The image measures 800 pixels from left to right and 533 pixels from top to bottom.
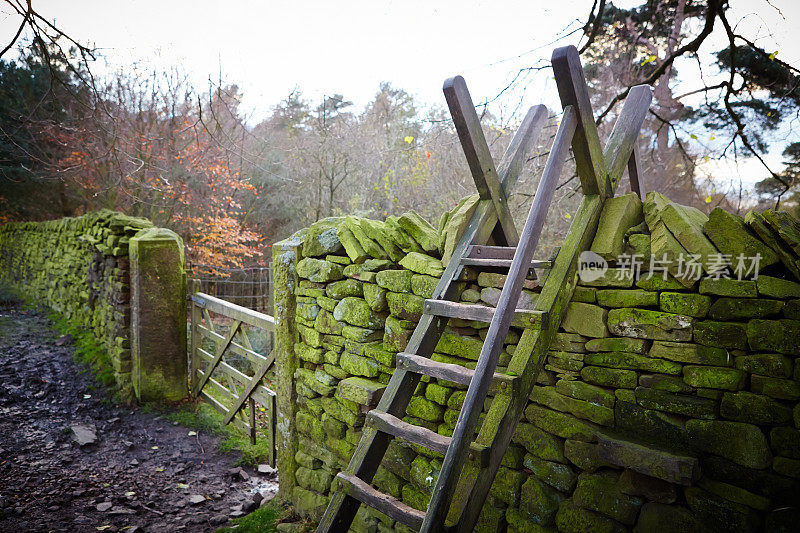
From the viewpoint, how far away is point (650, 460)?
5.78 ft

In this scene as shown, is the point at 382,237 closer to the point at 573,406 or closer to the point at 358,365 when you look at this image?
the point at 358,365

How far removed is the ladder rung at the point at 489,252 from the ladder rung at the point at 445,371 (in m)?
0.63

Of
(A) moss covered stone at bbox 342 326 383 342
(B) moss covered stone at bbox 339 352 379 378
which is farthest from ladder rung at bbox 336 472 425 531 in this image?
(A) moss covered stone at bbox 342 326 383 342

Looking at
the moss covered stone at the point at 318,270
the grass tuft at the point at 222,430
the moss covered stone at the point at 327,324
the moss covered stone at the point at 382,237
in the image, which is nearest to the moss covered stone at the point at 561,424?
the moss covered stone at the point at 382,237

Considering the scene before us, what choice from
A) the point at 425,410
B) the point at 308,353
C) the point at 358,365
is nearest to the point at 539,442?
the point at 425,410

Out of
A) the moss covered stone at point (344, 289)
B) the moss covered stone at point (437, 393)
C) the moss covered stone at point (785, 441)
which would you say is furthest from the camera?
the moss covered stone at point (344, 289)

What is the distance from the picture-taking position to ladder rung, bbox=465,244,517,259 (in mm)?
2384

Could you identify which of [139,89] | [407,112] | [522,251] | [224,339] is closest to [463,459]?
[522,251]

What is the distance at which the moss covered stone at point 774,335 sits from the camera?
1.57m

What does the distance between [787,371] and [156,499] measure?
14.4 feet

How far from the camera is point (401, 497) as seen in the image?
8.80 ft

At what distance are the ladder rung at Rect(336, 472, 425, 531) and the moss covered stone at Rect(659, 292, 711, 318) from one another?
4.22ft

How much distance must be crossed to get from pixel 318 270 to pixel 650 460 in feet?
7.54

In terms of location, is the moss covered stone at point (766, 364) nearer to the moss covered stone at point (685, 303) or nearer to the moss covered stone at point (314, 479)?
the moss covered stone at point (685, 303)
